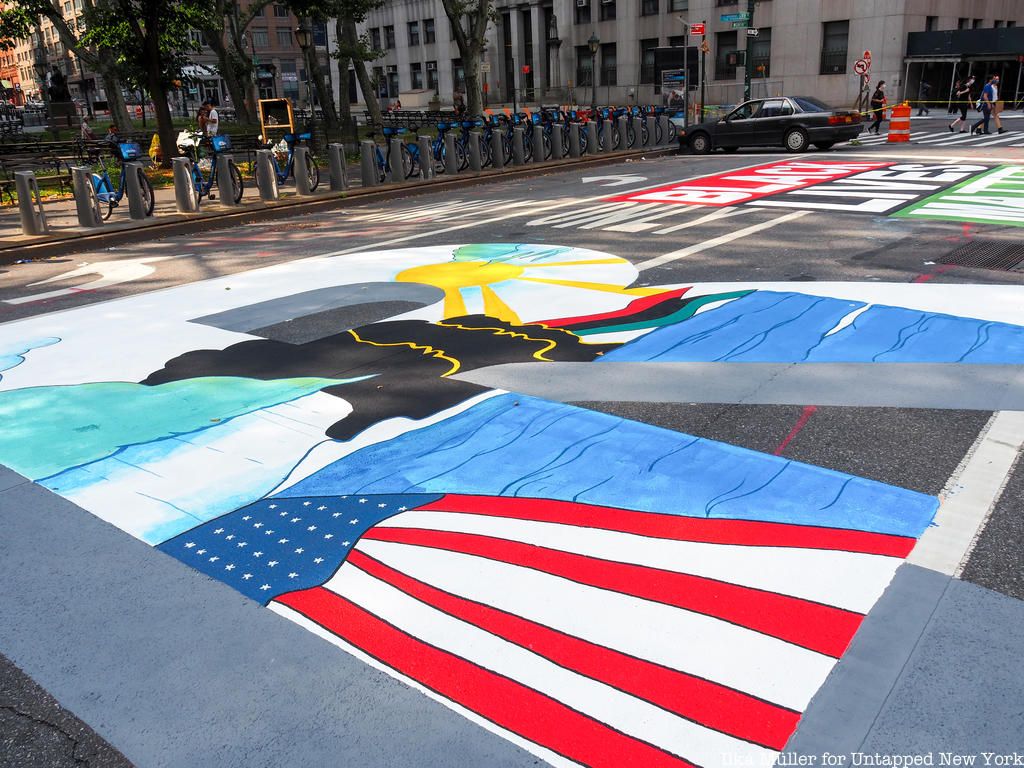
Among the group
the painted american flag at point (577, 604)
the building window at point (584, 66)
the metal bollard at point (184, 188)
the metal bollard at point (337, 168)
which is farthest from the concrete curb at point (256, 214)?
the building window at point (584, 66)

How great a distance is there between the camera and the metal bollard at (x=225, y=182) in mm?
16875

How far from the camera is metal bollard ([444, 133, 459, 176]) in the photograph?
21531 millimetres

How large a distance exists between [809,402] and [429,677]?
358cm

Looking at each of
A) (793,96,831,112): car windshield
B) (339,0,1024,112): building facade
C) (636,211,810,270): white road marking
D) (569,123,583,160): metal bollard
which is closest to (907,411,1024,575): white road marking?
(636,211,810,270): white road marking

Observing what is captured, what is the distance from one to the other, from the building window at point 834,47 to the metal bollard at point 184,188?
38.8m

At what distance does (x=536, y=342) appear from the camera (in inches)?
288

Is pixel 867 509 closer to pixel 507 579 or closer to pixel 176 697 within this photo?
pixel 507 579

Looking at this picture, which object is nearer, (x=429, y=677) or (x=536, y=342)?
(x=429, y=677)

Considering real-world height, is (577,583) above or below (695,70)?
below

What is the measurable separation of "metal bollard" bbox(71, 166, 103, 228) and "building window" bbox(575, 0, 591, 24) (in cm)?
4906

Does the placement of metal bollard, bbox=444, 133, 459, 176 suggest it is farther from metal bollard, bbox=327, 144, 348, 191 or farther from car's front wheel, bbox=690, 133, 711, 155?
car's front wheel, bbox=690, 133, 711, 155

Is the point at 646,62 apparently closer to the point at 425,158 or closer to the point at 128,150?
the point at 425,158

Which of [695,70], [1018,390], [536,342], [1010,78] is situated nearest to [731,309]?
[536,342]

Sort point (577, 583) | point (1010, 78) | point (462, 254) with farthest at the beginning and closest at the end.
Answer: point (1010, 78), point (462, 254), point (577, 583)
